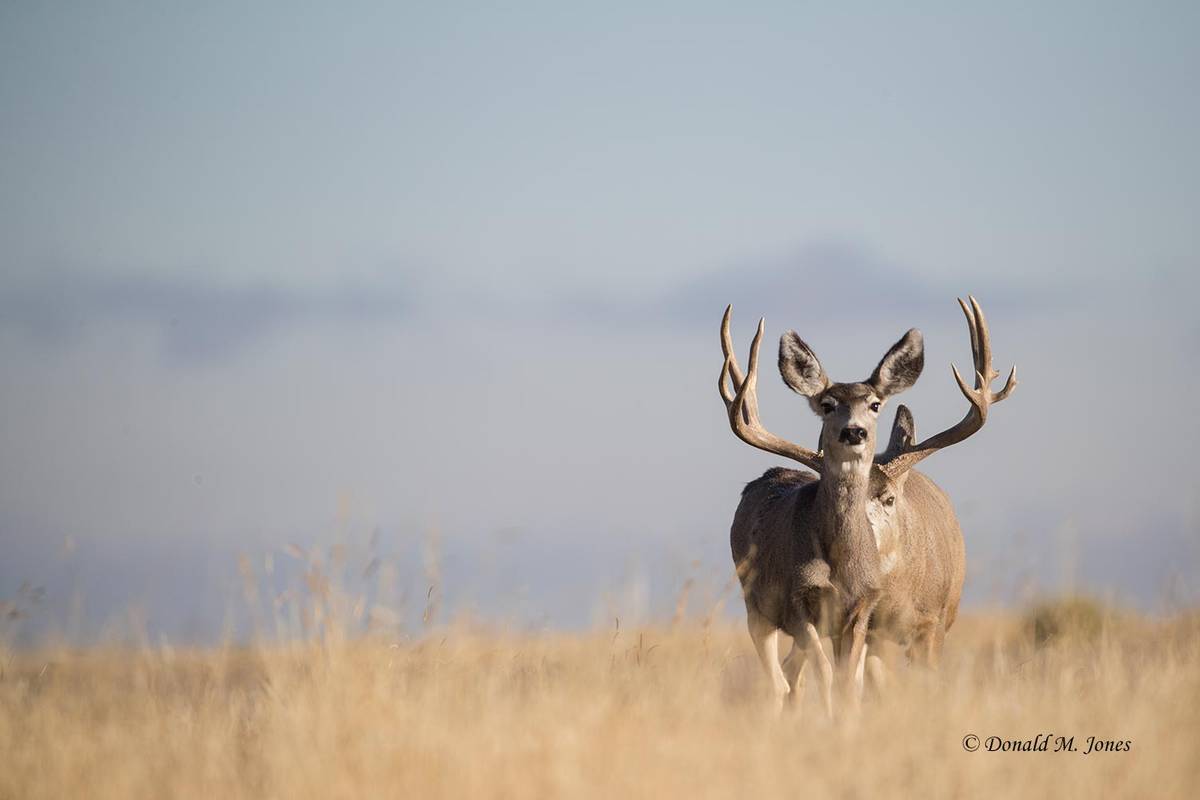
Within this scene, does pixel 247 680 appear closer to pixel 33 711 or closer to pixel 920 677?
pixel 33 711

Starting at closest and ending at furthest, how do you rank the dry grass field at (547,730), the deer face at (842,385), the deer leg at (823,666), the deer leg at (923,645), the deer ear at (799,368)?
the dry grass field at (547,730) → the deer leg at (823,666) → the deer face at (842,385) → the deer leg at (923,645) → the deer ear at (799,368)

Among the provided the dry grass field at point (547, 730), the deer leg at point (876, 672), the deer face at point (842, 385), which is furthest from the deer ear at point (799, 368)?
the dry grass field at point (547, 730)

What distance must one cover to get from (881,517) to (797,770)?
3.55 m

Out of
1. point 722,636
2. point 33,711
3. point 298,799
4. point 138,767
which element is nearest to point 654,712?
point 298,799

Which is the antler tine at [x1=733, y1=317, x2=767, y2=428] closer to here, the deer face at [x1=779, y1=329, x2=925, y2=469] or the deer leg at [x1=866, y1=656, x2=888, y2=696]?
the deer face at [x1=779, y1=329, x2=925, y2=469]

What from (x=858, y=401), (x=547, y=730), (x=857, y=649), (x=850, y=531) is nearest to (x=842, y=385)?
(x=858, y=401)

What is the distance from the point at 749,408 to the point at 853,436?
169 cm

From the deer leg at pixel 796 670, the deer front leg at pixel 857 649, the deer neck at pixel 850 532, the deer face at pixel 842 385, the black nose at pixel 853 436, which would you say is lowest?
the deer leg at pixel 796 670

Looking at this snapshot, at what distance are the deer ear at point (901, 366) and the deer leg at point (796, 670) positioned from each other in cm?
198

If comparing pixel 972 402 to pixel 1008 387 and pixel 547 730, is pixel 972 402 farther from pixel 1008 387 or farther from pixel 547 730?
pixel 547 730

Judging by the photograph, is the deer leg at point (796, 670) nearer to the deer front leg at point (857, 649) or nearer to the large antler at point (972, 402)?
the deer front leg at point (857, 649)

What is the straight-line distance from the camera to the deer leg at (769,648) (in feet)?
32.4

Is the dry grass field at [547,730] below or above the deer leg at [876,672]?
above

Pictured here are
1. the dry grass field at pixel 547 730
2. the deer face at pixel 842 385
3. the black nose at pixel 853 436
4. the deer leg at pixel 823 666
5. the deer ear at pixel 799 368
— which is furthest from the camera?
the deer ear at pixel 799 368
